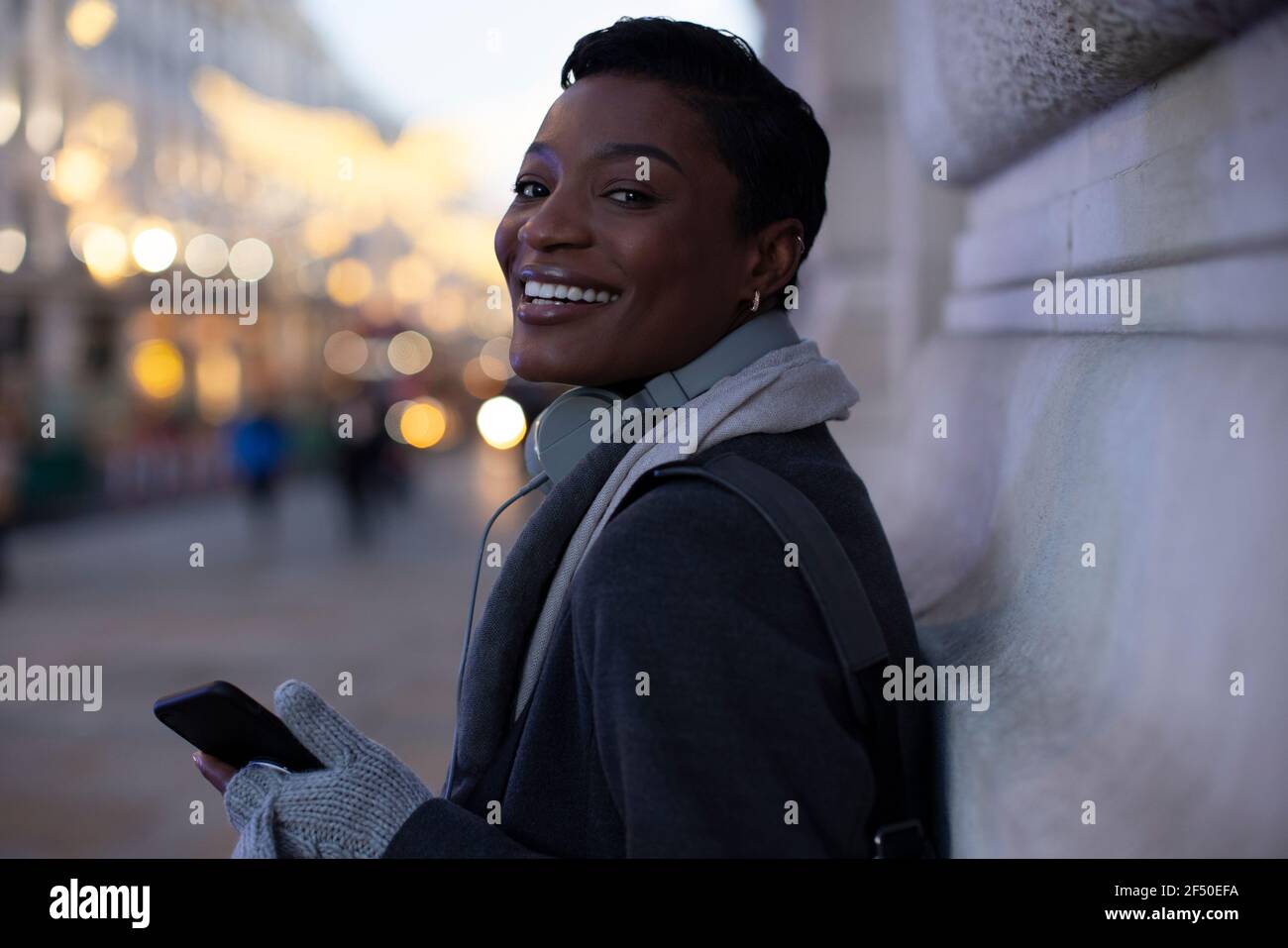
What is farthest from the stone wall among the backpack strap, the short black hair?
the short black hair

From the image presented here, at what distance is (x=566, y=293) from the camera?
6.04 feet

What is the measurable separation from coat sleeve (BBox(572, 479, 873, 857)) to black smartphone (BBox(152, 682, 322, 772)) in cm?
47

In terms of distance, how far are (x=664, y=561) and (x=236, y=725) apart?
2.22ft

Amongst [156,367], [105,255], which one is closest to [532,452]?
[105,255]

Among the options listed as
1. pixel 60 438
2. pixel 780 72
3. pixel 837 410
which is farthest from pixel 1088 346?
pixel 60 438

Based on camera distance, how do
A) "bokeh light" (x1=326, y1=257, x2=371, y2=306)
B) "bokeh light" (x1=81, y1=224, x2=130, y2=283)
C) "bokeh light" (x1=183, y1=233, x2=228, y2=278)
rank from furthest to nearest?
"bokeh light" (x1=326, y1=257, x2=371, y2=306), "bokeh light" (x1=183, y1=233, x2=228, y2=278), "bokeh light" (x1=81, y1=224, x2=130, y2=283)

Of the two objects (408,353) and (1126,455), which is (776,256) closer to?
(1126,455)

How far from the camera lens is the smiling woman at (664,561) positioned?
1.42m

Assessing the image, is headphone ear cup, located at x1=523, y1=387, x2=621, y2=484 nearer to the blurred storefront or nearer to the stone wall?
the stone wall

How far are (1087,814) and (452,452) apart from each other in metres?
35.8

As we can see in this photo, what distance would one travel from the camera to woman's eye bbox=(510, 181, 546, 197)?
192 centimetres

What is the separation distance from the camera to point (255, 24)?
49250 mm

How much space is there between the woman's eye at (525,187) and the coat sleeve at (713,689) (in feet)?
2.01

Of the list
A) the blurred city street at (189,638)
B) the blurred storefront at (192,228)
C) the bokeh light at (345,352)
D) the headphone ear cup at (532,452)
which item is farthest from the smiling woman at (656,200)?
the bokeh light at (345,352)
